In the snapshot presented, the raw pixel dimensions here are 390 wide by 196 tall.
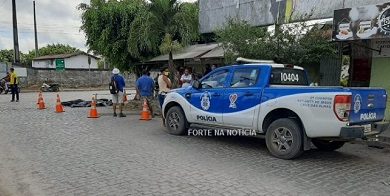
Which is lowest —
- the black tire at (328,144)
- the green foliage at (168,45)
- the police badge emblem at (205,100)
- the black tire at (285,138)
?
the black tire at (328,144)

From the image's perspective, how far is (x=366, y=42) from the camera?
Result: 11477 millimetres

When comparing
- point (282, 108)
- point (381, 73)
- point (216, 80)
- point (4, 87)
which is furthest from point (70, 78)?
point (282, 108)

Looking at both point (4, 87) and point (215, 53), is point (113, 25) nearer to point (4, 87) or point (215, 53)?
point (215, 53)

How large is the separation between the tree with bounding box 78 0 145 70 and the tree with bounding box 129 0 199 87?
174 centimetres

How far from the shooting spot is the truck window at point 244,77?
26.2ft

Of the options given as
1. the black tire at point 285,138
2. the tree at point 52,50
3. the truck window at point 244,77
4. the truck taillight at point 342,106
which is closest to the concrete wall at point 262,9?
the truck window at point 244,77

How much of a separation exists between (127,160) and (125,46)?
11942 mm

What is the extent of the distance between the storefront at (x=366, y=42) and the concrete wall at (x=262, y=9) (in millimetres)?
1296

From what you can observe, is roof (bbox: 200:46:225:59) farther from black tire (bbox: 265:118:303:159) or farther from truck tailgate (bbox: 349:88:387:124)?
truck tailgate (bbox: 349:88:387:124)

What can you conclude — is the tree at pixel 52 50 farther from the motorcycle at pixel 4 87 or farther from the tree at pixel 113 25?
the tree at pixel 113 25

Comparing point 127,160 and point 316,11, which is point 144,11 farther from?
point 127,160

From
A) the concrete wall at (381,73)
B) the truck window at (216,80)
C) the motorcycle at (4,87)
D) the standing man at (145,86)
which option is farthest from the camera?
the motorcycle at (4,87)

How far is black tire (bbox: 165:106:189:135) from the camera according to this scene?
9680mm

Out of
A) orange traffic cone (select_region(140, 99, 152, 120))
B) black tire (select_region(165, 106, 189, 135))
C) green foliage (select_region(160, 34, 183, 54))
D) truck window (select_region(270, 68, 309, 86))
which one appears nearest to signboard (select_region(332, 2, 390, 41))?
truck window (select_region(270, 68, 309, 86))
